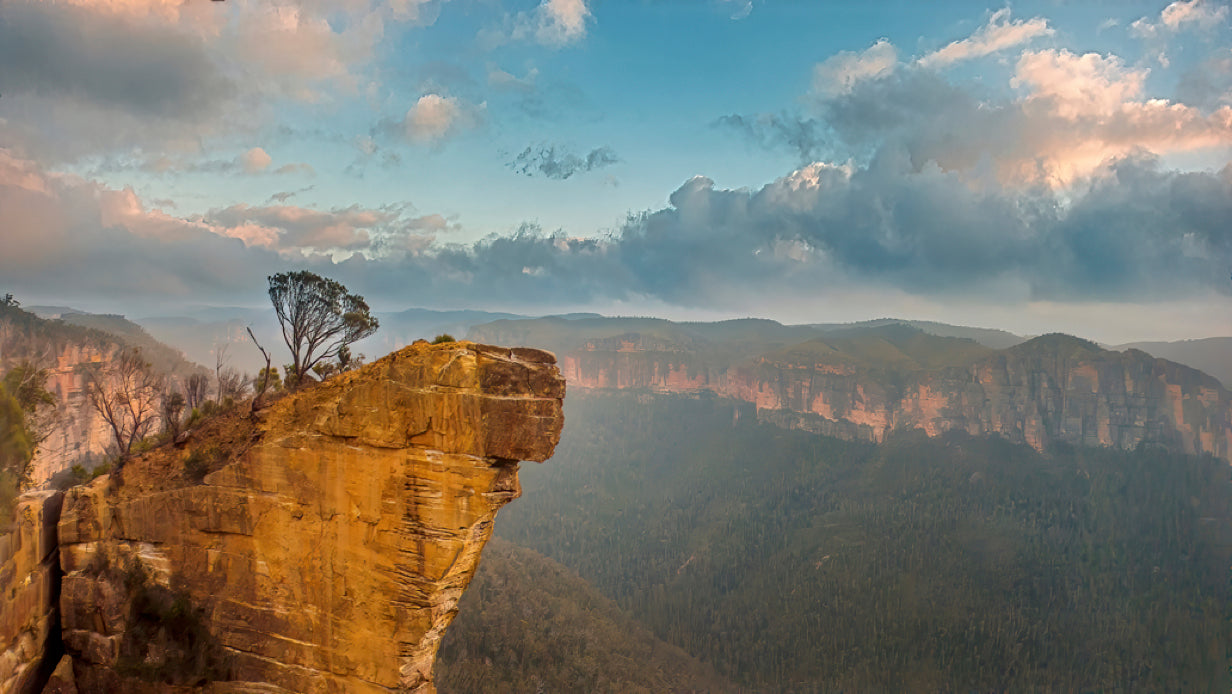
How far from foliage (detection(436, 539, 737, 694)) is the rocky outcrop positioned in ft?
91.5

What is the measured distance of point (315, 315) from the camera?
1077 inches

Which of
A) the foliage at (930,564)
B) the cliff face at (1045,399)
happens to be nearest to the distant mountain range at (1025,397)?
the cliff face at (1045,399)

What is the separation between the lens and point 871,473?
429 feet

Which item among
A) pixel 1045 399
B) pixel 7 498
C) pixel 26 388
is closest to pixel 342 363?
pixel 7 498

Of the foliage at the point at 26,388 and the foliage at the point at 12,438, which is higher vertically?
the foliage at the point at 26,388

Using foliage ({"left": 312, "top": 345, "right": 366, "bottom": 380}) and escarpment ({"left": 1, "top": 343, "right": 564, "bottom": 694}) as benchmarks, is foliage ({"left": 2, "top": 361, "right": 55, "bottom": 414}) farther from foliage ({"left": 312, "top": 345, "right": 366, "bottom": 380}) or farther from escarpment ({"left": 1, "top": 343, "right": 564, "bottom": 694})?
foliage ({"left": 312, "top": 345, "right": 366, "bottom": 380})

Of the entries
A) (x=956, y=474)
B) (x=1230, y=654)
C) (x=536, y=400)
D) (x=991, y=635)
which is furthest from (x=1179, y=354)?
(x=536, y=400)

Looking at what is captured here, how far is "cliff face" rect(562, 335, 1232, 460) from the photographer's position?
4301 inches

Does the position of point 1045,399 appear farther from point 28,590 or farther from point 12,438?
point 12,438

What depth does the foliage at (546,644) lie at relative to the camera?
46.5 m

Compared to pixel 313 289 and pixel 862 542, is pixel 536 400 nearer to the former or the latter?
pixel 313 289

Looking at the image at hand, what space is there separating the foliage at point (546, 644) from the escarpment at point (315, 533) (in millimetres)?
26946

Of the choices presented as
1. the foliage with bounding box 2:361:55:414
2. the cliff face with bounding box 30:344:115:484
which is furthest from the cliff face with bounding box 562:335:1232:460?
the cliff face with bounding box 30:344:115:484

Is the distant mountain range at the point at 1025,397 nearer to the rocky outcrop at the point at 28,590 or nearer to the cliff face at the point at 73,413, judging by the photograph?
the rocky outcrop at the point at 28,590
